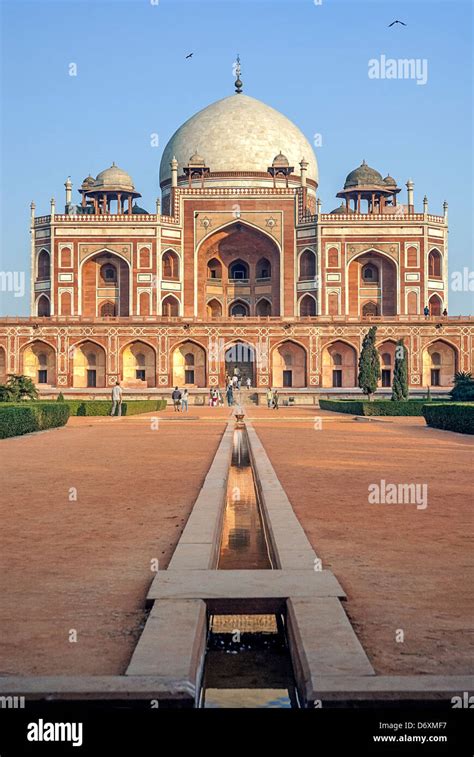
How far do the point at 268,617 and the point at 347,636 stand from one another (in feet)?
2.46

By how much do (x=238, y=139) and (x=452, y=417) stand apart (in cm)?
3460

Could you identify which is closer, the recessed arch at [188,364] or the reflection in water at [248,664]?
the reflection in water at [248,664]

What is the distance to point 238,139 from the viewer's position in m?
49.2

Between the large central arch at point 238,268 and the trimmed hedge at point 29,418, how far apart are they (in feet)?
87.5

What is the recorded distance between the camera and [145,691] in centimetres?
277

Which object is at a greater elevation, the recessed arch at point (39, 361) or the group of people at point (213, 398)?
the recessed arch at point (39, 361)

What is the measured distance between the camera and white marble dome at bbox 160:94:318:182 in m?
48.7

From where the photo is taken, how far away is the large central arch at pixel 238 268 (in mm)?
46438

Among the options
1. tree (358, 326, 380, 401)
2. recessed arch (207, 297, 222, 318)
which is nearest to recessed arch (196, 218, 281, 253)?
recessed arch (207, 297, 222, 318)

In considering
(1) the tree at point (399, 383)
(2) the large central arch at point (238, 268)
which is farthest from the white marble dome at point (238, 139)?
(1) the tree at point (399, 383)

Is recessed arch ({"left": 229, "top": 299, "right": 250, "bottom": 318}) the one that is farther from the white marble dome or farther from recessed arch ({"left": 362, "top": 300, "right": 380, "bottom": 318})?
the white marble dome

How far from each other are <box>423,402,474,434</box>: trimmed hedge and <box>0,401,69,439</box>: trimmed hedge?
27.3 ft

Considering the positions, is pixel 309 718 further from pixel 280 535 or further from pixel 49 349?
pixel 49 349

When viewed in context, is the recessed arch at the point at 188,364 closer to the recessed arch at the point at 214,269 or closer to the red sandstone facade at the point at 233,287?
the red sandstone facade at the point at 233,287
